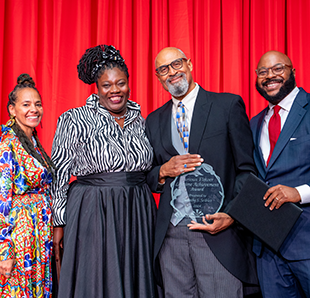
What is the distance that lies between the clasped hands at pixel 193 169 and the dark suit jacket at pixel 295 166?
0.98 ft

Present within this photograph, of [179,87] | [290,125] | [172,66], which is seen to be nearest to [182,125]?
[179,87]

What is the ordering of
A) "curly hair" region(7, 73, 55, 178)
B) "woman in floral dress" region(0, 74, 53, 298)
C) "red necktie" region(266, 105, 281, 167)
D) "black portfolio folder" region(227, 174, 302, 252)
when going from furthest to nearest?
"curly hair" region(7, 73, 55, 178), "red necktie" region(266, 105, 281, 167), "woman in floral dress" region(0, 74, 53, 298), "black portfolio folder" region(227, 174, 302, 252)

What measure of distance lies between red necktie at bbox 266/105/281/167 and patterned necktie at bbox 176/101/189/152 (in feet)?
1.54

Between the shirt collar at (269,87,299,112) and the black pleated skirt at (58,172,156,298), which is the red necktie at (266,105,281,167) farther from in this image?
the black pleated skirt at (58,172,156,298)

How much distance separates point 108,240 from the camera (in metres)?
1.79

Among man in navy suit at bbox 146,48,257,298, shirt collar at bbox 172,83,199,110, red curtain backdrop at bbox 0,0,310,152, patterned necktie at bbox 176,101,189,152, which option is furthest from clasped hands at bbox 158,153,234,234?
red curtain backdrop at bbox 0,0,310,152

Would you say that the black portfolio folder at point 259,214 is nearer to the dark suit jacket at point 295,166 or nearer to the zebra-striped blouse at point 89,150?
the dark suit jacket at point 295,166

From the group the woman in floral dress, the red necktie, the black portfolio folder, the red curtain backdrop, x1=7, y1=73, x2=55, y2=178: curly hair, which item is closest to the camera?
the black portfolio folder

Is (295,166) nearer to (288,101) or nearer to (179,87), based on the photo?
(288,101)

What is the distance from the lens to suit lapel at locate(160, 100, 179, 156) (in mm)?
1839

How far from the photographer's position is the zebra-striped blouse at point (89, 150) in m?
1.86

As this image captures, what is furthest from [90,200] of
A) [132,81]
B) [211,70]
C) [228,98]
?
[211,70]

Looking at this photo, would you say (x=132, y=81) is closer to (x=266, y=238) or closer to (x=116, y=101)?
(x=116, y=101)

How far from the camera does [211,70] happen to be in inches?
120
